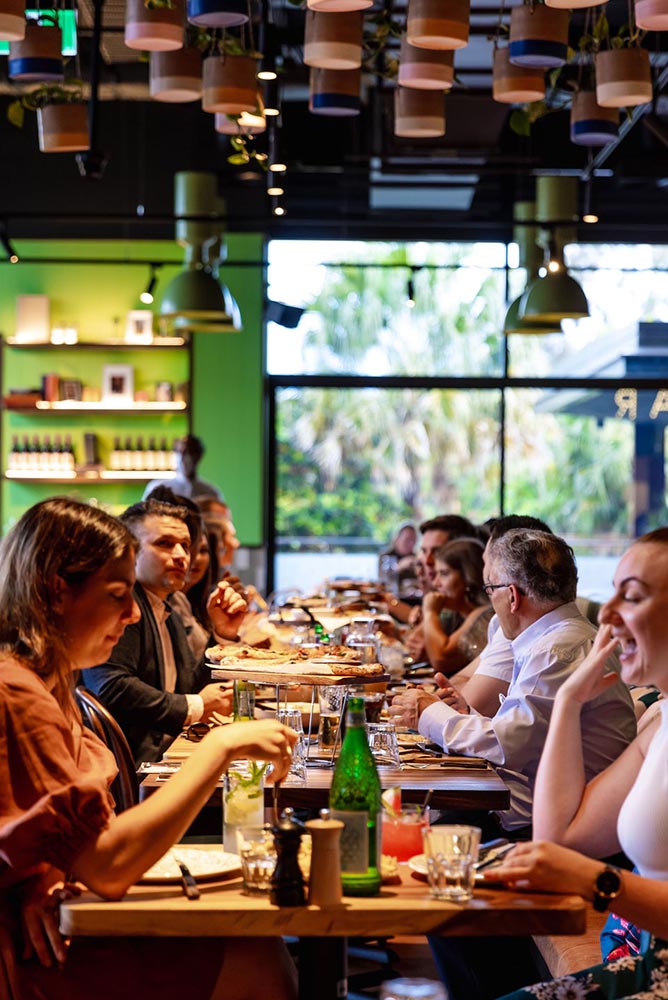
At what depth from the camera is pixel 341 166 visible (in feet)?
35.3

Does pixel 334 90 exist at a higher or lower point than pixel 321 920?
higher

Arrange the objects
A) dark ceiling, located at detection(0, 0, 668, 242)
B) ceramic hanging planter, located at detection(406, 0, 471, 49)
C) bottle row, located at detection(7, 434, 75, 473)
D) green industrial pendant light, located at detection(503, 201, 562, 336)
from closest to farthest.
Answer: ceramic hanging planter, located at detection(406, 0, 471, 49) < green industrial pendant light, located at detection(503, 201, 562, 336) < dark ceiling, located at detection(0, 0, 668, 242) < bottle row, located at detection(7, 434, 75, 473)

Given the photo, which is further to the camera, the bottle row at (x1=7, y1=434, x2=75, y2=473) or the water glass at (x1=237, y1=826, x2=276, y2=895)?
the bottle row at (x1=7, y1=434, x2=75, y2=473)

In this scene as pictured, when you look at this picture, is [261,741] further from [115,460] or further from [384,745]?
[115,460]

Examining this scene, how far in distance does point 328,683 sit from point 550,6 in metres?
2.53

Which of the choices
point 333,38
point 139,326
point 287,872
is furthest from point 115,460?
point 287,872

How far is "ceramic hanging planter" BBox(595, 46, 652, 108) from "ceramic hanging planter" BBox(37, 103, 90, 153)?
2115mm

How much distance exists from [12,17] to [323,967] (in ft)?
11.4

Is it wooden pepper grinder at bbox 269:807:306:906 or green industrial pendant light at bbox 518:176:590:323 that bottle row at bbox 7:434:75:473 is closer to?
green industrial pendant light at bbox 518:176:590:323

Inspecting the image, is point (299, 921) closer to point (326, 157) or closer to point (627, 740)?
point (627, 740)

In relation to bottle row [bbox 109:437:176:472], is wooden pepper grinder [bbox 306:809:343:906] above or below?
above

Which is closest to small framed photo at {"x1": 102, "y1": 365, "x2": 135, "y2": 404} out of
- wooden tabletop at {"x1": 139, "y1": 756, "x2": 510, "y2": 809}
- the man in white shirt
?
the man in white shirt

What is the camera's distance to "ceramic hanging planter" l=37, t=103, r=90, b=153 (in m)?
5.68

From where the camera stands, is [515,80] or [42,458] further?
[42,458]
